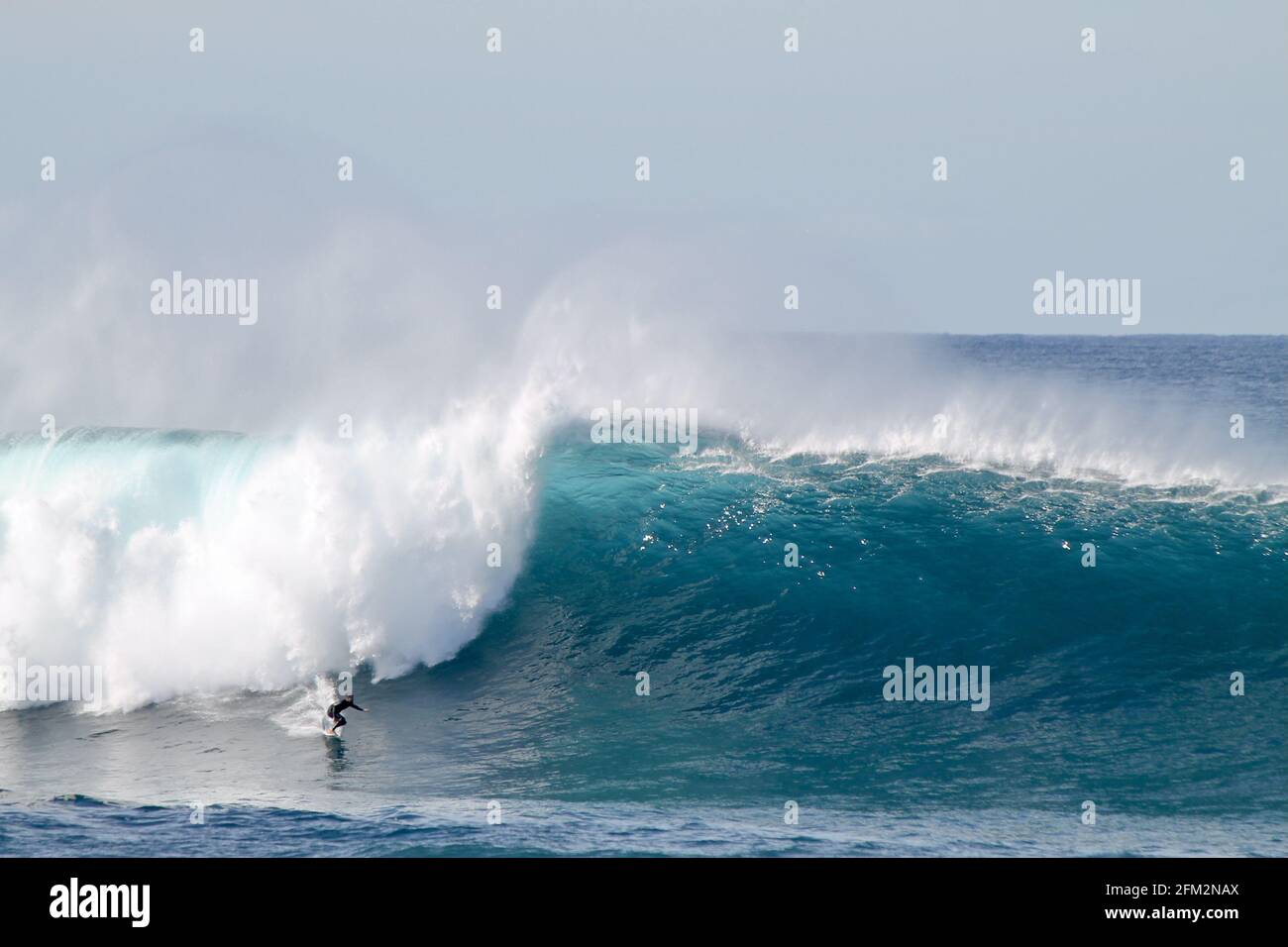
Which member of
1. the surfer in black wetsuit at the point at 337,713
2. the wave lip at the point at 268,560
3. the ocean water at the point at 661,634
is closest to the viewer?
the ocean water at the point at 661,634

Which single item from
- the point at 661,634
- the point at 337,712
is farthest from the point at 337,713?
the point at 661,634

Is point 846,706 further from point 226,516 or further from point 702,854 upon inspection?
point 226,516

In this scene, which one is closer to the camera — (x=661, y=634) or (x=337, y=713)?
(x=337, y=713)

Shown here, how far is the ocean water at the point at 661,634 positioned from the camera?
11.3m

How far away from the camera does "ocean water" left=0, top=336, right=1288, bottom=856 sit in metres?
11.3

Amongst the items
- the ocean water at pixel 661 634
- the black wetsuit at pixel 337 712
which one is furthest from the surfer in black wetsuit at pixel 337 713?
the ocean water at pixel 661 634

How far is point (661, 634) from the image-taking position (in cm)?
1661

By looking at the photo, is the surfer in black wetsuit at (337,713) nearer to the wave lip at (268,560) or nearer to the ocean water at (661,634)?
the ocean water at (661,634)

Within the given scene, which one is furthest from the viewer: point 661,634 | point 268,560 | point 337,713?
point 268,560

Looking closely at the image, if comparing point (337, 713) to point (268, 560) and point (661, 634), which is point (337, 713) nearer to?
point (268, 560)

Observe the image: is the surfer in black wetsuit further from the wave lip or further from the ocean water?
the wave lip

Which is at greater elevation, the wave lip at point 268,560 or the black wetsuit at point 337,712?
the wave lip at point 268,560

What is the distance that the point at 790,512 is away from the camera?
1953 centimetres
